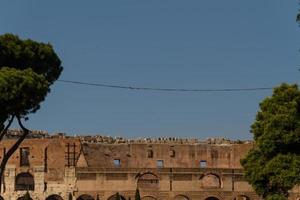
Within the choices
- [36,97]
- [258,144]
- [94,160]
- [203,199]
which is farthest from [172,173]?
[36,97]

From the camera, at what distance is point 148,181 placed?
49.4m

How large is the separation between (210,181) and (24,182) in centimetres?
1465

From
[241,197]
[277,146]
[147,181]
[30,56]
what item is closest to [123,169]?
[147,181]

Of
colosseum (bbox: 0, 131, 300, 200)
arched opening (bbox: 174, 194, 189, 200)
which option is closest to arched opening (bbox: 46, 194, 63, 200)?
colosseum (bbox: 0, 131, 300, 200)

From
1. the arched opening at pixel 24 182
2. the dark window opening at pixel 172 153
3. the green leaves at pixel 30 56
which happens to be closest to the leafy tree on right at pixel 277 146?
the green leaves at pixel 30 56

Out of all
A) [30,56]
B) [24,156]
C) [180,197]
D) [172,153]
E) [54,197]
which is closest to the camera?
[30,56]

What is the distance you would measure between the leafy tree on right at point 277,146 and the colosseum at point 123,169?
1945 centimetres

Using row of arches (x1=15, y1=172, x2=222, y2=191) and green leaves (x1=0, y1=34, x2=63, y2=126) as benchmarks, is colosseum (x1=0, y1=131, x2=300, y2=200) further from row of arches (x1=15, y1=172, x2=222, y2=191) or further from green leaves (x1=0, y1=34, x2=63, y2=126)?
green leaves (x1=0, y1=34, x2=63, y2=126)

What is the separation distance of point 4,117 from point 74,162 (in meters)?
26.3

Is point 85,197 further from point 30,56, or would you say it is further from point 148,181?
point 30,56

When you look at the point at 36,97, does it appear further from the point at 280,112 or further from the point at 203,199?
the point at 203,199

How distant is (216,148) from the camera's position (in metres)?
55.0

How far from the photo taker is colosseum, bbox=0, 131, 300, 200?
159 ft

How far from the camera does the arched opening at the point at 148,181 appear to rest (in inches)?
1929
